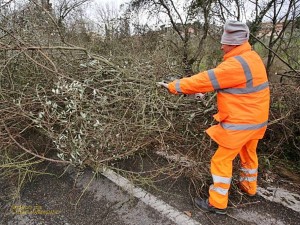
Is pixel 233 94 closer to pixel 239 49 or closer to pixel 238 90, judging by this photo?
pixel 238 90

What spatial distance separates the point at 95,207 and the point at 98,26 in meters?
6.46

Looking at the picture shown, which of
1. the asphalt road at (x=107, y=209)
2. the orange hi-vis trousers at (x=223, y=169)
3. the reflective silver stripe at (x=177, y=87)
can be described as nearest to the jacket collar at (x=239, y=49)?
the reflective silver stripe at (x=177, y=87)

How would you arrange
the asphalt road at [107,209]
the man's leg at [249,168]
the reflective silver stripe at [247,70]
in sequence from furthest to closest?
1. the man's leg at [249,168]
2. the asphalt road at [107,209]
3. the reflective silver stripe at [247,70]

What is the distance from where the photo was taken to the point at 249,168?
2842 mm

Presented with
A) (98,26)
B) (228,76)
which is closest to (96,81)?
(228,76)

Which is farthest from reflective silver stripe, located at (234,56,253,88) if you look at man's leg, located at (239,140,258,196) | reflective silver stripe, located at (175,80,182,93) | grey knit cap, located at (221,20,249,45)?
man's leg, located at (239,140,258,196)

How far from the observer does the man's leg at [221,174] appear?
2529 millimetres

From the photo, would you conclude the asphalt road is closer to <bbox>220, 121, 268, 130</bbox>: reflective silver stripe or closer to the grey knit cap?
<bbox>220, 121, 268, 130</bbox>: reflective silver stripe

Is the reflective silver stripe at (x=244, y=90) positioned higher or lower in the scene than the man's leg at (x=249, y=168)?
higher

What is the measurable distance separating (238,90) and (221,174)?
0.84 metres

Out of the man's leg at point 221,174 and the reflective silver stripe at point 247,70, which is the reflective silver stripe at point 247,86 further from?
the man's leg at point 221,174

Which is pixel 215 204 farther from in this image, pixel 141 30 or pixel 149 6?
pixel 149 6

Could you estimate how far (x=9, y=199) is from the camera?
299 cm

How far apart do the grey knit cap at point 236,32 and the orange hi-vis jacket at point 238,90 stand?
0.20 ft
